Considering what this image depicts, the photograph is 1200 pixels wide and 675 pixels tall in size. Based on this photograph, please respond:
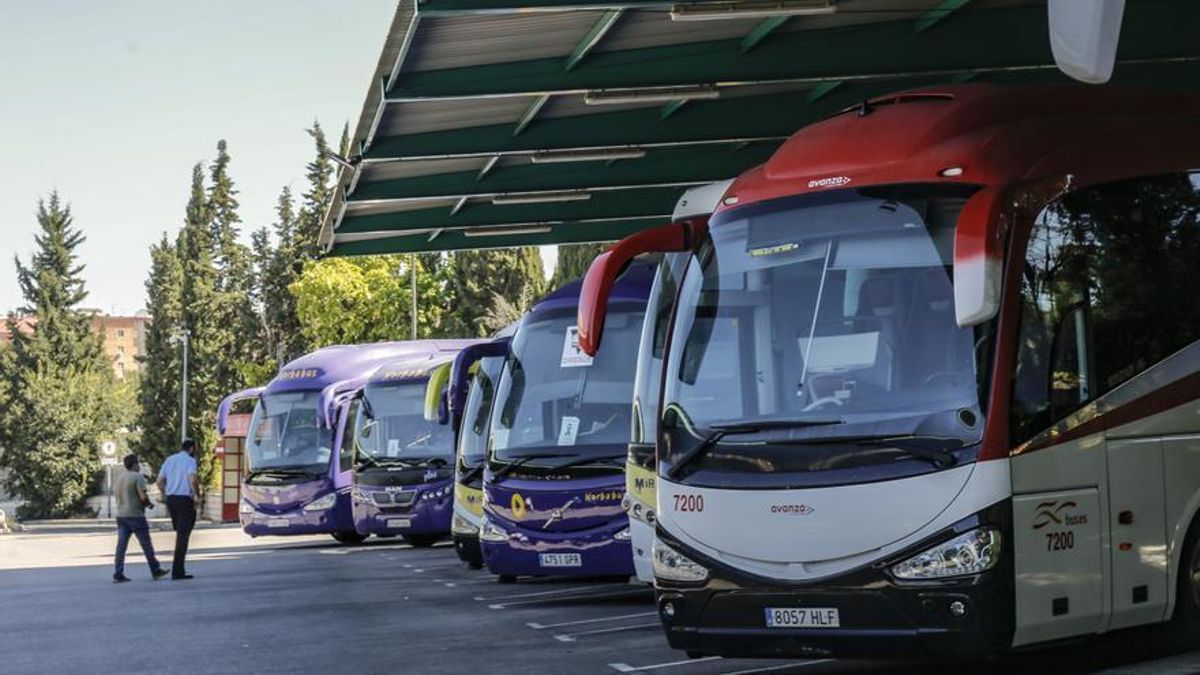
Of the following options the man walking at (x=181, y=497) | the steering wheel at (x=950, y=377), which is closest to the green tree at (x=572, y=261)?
the man walking at (x=181, y=497)

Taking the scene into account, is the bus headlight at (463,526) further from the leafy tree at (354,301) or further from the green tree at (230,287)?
the green tree at (230,287)

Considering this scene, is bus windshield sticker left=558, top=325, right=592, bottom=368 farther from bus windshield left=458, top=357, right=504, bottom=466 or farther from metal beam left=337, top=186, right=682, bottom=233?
metal beam left=337, top=186, right=682, bottom=233

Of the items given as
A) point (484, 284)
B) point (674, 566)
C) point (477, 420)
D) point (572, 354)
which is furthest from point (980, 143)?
point (484, 284)

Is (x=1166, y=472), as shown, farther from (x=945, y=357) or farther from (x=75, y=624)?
(x=75, y=624)

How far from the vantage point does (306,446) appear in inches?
1329

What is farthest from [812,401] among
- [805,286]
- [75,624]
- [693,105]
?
[693,105]

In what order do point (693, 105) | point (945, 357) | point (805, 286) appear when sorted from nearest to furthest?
point (945, 357), point (805, 286), point (693, 105)

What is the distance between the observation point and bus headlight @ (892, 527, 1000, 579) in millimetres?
9805

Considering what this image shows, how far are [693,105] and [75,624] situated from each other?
9178 millimetres

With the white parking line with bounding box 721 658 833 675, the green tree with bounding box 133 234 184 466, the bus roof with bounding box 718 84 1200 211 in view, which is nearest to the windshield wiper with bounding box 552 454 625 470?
the white parking line with bounding box 721 658 833 675

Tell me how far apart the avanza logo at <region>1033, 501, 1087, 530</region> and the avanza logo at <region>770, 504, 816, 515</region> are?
1.13 metres

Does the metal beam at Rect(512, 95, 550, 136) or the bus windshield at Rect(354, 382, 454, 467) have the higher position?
the metal beam at Rect(512, 95, 550, 136)

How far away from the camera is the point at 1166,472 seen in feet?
35.6

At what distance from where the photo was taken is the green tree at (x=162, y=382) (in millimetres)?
95688
